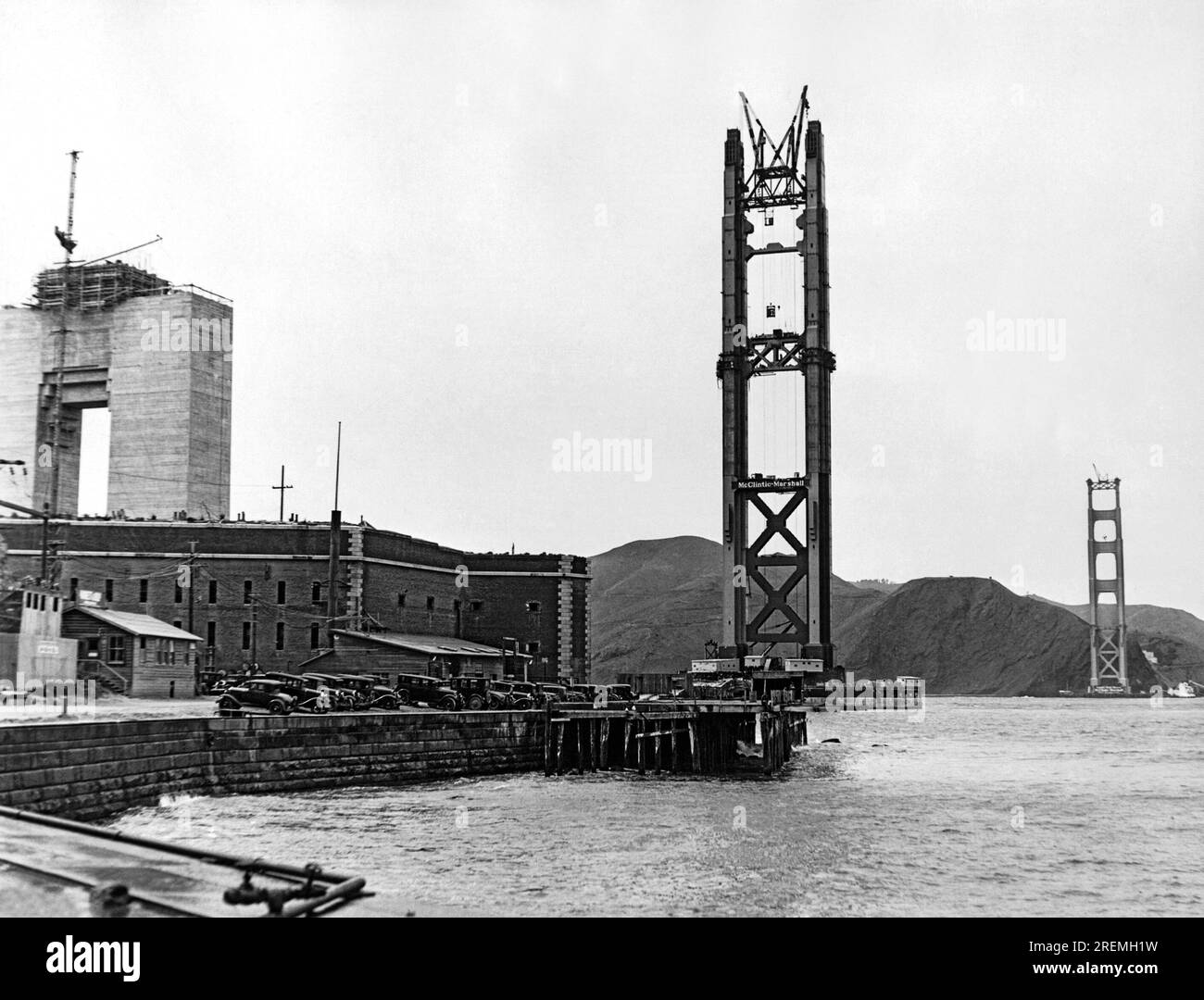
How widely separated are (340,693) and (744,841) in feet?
71.3

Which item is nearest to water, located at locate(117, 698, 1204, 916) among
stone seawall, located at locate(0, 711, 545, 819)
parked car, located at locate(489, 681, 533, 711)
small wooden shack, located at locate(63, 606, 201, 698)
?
stone seawall, located at locate(0, 711, 545, 819)

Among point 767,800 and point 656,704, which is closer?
point 767,800

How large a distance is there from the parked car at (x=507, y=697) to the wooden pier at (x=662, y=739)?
2178 millimetres

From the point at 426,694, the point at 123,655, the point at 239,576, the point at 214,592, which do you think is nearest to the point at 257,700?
the point at 426,694

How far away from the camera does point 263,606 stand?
75.4 meters

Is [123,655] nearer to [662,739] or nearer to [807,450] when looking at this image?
[662,739]

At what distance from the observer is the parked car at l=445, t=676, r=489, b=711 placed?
53.1 m

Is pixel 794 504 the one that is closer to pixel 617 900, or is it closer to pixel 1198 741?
pixel 1198 741

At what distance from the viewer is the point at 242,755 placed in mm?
36844

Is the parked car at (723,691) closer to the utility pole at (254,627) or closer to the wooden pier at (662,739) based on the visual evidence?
the wooden pier at (662,739)

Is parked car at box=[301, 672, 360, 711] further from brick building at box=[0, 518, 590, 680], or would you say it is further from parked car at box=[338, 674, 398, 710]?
brick building at box=[0, 518, 590, 680]

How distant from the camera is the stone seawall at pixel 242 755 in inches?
1069
